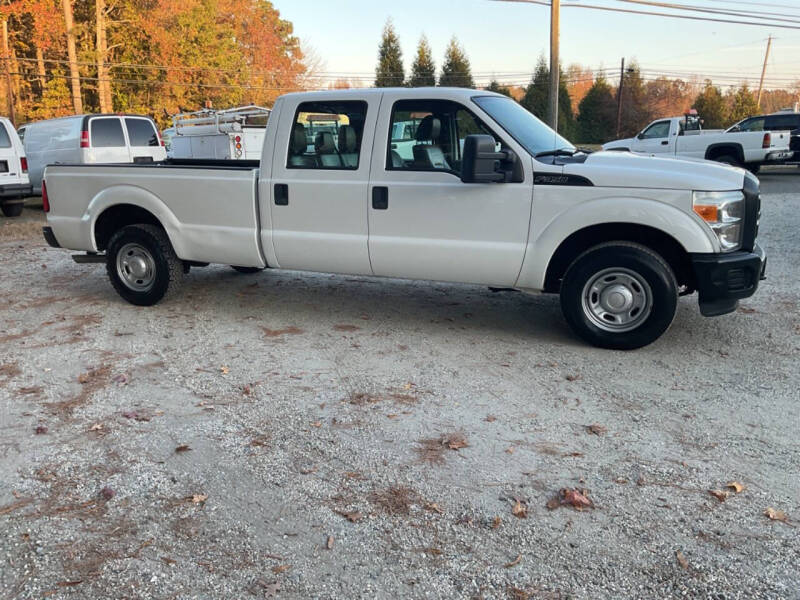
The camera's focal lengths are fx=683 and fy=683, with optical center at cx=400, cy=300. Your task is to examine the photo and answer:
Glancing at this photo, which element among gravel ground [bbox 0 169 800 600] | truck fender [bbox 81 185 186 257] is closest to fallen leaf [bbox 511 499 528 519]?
gravel ground [bbox 0 169 800 600]

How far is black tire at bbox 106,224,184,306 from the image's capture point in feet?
22.3

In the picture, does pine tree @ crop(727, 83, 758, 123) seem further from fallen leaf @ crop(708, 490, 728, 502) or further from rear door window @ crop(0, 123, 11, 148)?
fallen leaf @ crop(708, 490, 728, 502)

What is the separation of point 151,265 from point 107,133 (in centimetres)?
958

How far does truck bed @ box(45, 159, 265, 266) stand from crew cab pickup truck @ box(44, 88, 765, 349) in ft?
0.06

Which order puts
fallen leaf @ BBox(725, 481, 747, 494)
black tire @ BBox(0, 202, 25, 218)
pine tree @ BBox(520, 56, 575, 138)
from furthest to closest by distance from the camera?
1. pine tree @ BBox(520, 56, 575, 138)
2. black tire @ BBox(0, 202, 25, 218)
3. fallen leaf @ BBox(725, 481, 747, 494)

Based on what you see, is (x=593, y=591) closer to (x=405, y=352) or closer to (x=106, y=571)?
(x=106, y=571)

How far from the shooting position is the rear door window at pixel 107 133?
1480cm

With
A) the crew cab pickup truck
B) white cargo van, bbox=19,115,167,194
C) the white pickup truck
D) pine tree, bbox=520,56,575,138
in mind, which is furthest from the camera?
pine tree, bbox=520,56,575,138

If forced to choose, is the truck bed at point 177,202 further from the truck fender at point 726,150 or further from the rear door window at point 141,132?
the truck fender at point 726,150

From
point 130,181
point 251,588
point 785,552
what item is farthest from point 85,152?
point 785,552

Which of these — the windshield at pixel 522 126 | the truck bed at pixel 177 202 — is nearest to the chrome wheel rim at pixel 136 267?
the truck bed at pixel 177 202

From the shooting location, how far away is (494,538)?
3.03 meters

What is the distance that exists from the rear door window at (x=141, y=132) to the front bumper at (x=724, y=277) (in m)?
13.6

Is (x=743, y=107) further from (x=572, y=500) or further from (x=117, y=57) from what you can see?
(x=572, y=500)
